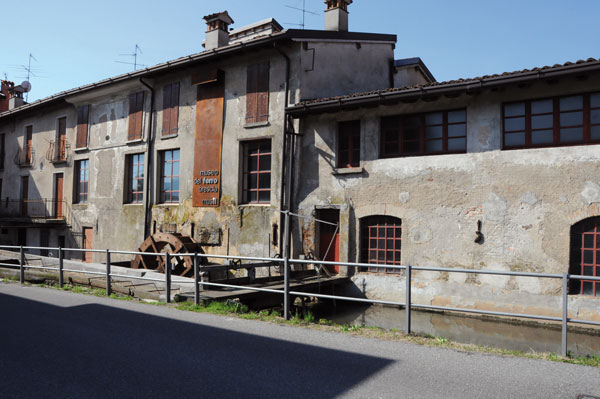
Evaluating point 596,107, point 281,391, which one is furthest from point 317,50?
point 281,391

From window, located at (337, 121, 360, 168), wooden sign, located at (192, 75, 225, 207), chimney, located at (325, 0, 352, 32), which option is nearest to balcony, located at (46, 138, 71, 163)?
wooden sign, located at (192, 75, 225, 207)

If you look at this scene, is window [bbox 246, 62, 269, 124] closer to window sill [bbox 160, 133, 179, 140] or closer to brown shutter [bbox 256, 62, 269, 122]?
brown shutter [bbox 256, 62, 269, 122]

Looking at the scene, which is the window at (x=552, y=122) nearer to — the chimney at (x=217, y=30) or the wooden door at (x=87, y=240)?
the chimney at (x=217, y=30)

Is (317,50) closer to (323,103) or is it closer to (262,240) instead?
(323,103)

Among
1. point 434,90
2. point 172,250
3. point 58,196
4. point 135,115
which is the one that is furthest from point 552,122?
point 58,196

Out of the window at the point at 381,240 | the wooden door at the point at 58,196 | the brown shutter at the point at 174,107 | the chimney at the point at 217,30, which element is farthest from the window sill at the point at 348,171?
the wooden door at the point at 58,196

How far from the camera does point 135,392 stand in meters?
4.00

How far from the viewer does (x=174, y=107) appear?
1595 cm

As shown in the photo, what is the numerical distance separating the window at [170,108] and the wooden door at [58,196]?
297 inches

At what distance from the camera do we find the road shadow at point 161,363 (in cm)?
407

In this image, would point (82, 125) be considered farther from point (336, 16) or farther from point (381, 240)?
point (381, 240)

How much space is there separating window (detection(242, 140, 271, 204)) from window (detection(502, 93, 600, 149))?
21.3ft

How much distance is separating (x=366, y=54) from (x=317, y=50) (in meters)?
2.06

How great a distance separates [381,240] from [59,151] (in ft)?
50.4
